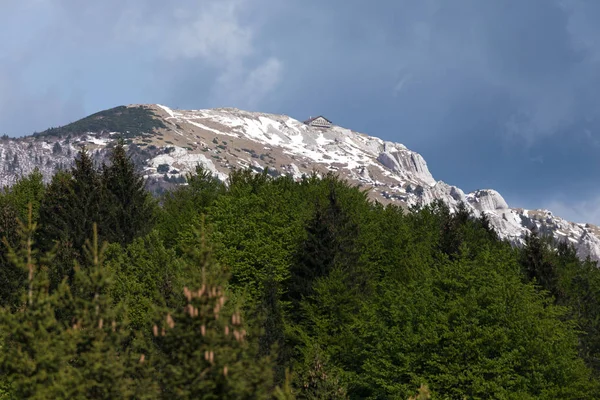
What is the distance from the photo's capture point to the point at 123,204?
6475 centimetres

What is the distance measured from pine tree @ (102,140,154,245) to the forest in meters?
0.18

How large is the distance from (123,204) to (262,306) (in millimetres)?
26572

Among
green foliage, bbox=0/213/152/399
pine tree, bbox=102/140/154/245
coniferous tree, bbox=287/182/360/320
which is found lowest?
green foliage, bbox=0/213/152/399

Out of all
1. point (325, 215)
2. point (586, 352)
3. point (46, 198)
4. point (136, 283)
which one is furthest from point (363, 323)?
point (46, 198)

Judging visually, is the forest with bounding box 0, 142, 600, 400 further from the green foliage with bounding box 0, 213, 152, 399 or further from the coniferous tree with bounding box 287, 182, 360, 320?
the coniferous tree with bounding box 287, 182, 360, 320

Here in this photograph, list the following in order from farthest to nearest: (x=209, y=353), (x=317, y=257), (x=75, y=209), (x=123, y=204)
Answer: (x=123, y=204), (x=75, y=209), (x=317, y=257), (x=209, y=353)

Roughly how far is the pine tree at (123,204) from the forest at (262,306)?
0.60 ft

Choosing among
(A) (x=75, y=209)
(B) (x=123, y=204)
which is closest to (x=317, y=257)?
(B) (x=123, y=204)

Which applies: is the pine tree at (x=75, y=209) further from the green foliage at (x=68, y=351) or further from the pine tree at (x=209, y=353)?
the pine tree at (x=209, y=353)

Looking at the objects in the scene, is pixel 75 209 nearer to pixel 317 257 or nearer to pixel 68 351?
pixel 317 257

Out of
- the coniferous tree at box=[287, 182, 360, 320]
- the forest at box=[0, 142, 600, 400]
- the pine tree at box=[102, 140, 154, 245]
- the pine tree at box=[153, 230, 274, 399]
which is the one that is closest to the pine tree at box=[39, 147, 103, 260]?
the forest at box=[0, 142, 600, 400]

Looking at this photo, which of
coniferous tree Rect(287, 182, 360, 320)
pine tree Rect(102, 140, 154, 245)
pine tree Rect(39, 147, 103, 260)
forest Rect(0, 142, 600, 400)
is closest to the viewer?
forest Rect(0, 142, 600, 400)

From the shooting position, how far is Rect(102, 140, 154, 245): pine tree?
6166 cm

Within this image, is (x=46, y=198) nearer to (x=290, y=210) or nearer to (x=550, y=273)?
(x=290, y=210)
